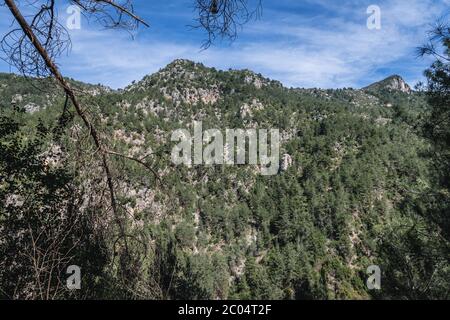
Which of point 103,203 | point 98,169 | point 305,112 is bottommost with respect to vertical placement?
point 103,203

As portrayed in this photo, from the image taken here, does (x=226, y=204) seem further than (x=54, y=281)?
Yes

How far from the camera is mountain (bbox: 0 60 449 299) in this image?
2117 millimetres

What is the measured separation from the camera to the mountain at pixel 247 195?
2117 mm

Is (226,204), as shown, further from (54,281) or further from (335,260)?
(54,281)

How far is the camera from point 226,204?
108m

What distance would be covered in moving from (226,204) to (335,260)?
38.1m

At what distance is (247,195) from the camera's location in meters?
108
